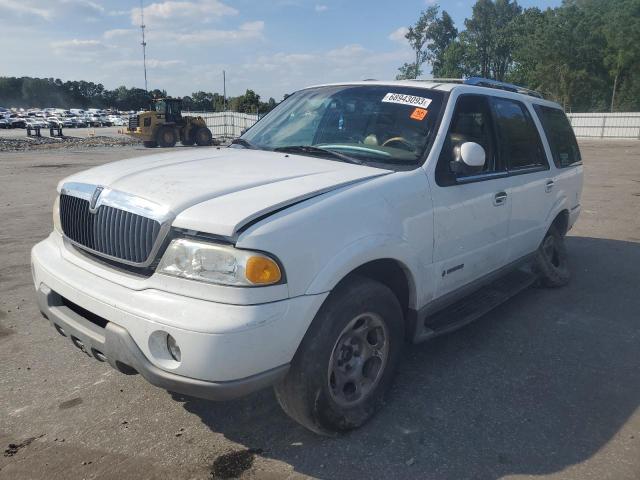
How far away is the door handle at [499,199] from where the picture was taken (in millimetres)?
3927

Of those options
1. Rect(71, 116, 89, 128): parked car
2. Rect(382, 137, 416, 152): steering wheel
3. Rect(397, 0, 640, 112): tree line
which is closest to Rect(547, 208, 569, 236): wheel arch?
Rect(382, 137, 416, 152): steering wheel

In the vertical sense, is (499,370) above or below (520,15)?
below

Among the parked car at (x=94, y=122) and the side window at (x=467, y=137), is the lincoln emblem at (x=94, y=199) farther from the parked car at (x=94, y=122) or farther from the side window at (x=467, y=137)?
the parked car at (x=94, y=122)

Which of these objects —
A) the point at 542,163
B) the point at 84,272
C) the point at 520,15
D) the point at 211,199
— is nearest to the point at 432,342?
the point at 542,163

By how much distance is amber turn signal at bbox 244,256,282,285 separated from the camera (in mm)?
2324

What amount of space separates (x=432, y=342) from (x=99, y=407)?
2.44 m

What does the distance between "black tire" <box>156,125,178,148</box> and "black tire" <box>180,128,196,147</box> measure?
415 millimetres

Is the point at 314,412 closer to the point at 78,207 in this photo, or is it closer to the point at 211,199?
the point at 211,199

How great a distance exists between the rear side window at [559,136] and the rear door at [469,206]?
1264mm

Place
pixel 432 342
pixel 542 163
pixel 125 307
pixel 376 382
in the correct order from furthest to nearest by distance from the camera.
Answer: pixel 542 163 < pixel 432 342 < pixel 376 382 < pixel 125 307

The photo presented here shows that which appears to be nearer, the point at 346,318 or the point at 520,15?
the point at 346,318

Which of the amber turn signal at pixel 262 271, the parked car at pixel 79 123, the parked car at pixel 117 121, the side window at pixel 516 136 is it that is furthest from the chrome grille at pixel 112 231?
the parked car at pixel 117 121

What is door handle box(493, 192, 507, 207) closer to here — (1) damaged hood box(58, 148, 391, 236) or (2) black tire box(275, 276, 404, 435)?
(1) damaged hood box(58, 148, 391, 236)

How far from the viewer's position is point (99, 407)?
3176 mm
